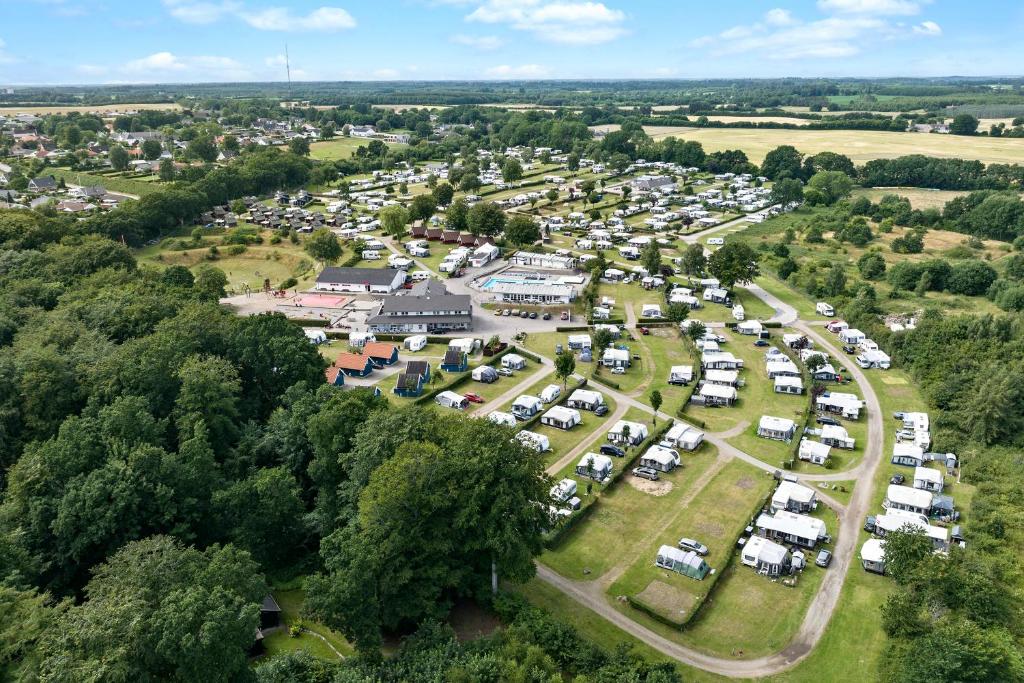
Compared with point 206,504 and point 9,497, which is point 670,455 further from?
point 9,497

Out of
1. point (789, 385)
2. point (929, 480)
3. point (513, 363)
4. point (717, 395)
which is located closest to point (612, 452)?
point (717, 395)

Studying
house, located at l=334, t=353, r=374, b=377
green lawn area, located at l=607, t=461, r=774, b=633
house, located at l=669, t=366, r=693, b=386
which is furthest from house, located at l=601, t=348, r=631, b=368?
house, located at l=334, t=353, r=374, b=377

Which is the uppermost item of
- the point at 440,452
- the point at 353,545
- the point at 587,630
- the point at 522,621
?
the point at 440,452

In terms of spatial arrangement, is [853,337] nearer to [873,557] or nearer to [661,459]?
[661,459]

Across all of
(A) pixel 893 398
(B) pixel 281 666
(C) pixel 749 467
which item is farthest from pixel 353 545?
(A) pixel 893 398

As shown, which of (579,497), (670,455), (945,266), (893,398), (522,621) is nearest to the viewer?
(522,621)

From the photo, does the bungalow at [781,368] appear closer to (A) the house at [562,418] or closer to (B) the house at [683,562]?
(A) the house at [562,418]
